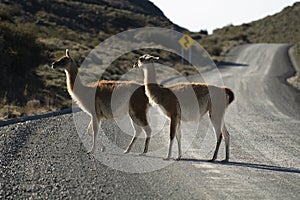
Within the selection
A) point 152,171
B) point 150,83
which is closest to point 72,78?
point 150,83

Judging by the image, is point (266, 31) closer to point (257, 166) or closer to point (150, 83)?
point (150, 83)

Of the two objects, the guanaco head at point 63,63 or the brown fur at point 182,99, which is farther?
the guanaco head at point 63,63

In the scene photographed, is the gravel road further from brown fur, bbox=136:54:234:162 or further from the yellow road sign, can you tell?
the yellow road sign

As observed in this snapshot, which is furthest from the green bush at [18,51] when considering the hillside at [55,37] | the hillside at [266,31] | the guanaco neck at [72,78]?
the hillside at [266,31]

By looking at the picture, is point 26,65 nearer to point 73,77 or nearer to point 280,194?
point 73,77

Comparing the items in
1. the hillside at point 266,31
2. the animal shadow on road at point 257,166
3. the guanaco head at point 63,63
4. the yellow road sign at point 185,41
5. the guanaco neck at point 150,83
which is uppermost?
the hillside at point 266,31

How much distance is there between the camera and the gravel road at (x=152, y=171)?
6.53 m

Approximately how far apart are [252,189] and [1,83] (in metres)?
14.7

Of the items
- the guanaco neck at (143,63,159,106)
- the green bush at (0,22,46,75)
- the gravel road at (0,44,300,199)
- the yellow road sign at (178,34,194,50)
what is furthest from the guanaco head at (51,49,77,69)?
the yellow road sign at (178,34,194,50)

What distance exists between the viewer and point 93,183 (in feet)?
22.5

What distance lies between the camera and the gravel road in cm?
653

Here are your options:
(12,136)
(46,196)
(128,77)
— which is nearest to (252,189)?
(46,196)

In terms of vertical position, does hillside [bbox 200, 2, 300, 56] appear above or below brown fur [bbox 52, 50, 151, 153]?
above

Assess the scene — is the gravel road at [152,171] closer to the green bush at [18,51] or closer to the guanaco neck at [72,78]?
the guanaco neck at [72,78]
